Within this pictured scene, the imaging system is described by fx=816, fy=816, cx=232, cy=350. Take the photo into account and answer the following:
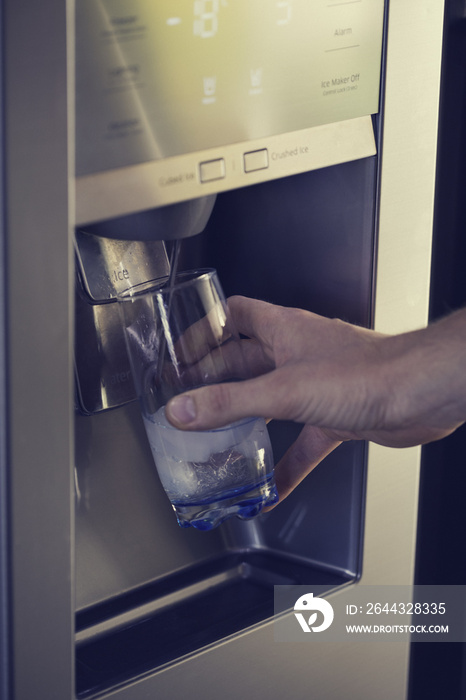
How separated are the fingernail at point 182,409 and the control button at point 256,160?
146 millimetres

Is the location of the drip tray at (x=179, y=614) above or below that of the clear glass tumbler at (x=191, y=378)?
below

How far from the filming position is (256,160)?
19.9 inches

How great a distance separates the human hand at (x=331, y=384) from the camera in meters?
0.51

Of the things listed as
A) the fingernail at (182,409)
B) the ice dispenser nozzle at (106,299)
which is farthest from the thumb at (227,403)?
the ice dispenser nozzle at (106,299)

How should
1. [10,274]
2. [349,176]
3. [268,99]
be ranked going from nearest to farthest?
[10,274] → [268,99] → [349,176]

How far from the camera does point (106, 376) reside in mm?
603

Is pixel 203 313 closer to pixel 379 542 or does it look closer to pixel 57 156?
pixel 57 156

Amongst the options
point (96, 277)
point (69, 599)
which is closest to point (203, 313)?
point (96, 277)

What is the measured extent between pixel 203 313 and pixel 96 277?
3.7 inches

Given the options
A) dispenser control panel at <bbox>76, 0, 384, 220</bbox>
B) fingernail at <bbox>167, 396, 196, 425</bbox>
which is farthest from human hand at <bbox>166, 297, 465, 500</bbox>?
dispenser control panel at <bbox>76, 0, 384, 220</bbox>

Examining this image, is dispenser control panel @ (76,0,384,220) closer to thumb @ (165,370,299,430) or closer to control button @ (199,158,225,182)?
control button @ (199,158,225,182)
